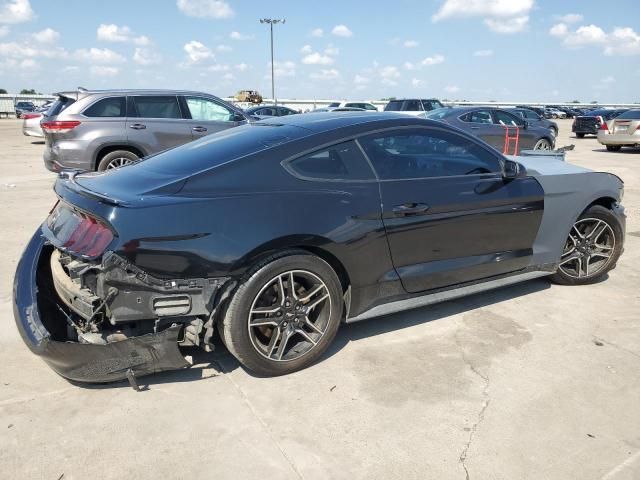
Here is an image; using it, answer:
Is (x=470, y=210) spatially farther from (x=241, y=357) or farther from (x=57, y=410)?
(x=57, y=410)

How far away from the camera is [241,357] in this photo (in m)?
3.01

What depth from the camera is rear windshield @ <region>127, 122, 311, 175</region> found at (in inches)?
124

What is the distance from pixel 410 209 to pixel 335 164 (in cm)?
58

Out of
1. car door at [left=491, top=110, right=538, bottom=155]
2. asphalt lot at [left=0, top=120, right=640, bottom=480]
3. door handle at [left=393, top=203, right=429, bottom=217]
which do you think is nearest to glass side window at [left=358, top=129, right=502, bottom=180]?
door handle at [left=393, top=203, right=429, bottom=217]

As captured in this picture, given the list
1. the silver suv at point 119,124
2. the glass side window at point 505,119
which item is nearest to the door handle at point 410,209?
the silver suv at point 119,124

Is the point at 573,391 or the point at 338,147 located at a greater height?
the point at 338,147

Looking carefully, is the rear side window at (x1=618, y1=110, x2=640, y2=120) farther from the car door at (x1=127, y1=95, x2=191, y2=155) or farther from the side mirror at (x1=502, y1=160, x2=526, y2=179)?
the side mirror at (x1=502, y1=160, x2=526, y2=179)

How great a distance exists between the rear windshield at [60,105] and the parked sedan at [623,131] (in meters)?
16.6

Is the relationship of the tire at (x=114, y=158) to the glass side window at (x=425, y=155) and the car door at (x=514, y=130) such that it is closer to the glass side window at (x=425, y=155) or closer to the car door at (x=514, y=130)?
the glass side window at (x=425, y=155)

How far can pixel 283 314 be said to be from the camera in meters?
3.10

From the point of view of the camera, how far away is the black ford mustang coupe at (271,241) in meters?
2.74

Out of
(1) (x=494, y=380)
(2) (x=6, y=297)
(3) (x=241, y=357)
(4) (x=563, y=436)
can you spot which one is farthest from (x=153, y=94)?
(4) (x=563, y=436)

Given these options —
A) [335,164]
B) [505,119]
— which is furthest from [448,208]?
[505,119]

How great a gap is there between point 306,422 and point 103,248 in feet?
4.54
